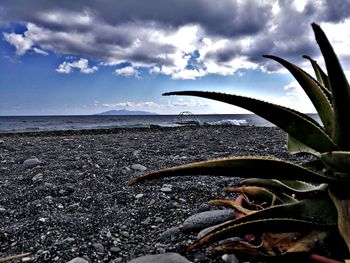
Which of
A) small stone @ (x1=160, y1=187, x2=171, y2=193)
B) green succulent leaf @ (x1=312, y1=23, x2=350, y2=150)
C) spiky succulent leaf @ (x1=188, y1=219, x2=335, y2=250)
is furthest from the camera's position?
small stone @ (x1=160, y1=187, x2=171, y2=193)

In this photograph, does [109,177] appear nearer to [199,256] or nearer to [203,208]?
[203,208]

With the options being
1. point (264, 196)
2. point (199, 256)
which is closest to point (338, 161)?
point (264, 196)

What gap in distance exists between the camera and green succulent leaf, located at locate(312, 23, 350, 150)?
3.11 feet

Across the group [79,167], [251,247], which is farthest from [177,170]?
[79,167]

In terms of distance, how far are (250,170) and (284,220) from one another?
Result: 0.72 ft

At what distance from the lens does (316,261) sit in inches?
44.1

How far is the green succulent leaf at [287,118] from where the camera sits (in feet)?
3.72

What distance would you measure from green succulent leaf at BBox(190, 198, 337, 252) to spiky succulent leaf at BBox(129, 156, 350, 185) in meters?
0.10

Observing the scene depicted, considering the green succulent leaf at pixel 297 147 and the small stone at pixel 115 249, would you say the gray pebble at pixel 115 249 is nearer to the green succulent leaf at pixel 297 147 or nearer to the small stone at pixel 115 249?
the small stone at pixel 115 249

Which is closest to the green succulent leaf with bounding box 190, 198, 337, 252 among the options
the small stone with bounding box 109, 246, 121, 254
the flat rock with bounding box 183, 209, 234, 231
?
the flat rock with bounding box 183, 209, 234, 231

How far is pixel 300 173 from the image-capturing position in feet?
3.76

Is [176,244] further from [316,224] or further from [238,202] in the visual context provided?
[316,224]

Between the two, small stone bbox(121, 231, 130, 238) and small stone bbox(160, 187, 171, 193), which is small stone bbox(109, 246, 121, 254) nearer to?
small stone bbox(121, 231, 130, 238)

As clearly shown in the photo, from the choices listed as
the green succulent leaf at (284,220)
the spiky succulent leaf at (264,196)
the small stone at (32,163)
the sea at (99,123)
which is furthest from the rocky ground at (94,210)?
the sea at (99,123)
